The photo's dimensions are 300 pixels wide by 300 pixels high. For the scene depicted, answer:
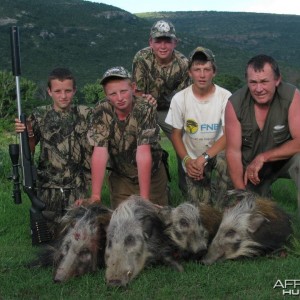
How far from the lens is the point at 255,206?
5188mm

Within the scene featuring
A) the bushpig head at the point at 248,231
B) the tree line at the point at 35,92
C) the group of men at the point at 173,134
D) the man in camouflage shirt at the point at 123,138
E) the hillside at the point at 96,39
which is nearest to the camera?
the bushpig head at the point at 248,231

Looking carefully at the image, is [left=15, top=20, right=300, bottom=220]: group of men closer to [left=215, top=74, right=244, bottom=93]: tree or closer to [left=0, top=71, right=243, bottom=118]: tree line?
[left=0, top=71, right=243, bottom=118]: tree line

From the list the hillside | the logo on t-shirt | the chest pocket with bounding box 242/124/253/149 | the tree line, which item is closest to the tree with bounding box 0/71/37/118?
the tree line

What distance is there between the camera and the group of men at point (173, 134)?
5852mm

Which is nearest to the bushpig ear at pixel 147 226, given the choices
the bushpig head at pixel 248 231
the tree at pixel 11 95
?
the bushpig head at pixel 248 231

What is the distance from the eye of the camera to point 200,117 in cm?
663

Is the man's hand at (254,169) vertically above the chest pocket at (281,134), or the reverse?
the chest pocket at (281,134)

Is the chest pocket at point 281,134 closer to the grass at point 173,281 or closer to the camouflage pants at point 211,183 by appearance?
the camouflage pants at point 211,183

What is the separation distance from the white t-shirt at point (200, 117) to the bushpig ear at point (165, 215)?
1.72 m

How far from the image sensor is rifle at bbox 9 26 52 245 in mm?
5668

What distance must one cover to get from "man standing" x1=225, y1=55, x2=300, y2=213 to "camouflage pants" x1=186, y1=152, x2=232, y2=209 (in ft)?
1.08

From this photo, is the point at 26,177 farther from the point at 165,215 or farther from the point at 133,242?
A: the point at 133,242

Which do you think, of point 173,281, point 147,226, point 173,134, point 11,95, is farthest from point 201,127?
point 11,95

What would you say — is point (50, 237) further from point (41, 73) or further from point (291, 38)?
point (291, 38)
